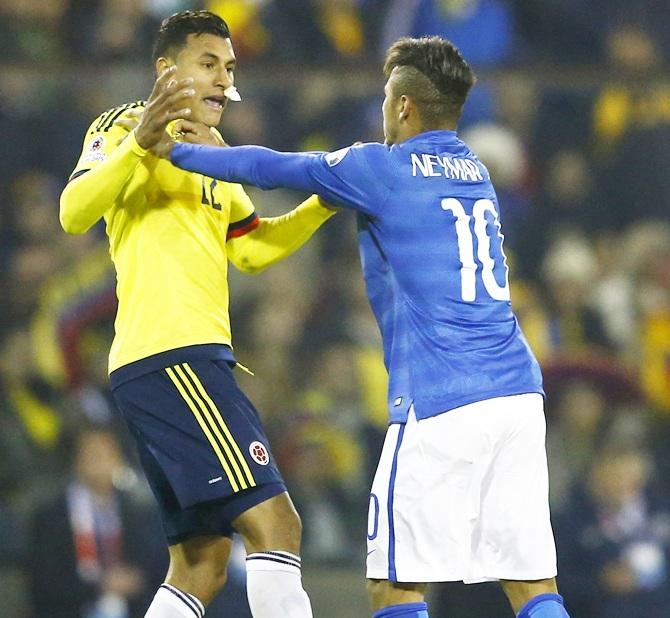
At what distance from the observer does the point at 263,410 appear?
7117mm

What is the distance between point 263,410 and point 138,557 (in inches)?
39.5

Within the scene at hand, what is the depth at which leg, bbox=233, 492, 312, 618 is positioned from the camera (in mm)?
3982

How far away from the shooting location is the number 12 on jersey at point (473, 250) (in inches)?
158

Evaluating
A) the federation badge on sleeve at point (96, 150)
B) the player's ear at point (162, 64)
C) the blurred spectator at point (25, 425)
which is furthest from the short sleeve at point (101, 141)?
the blurred spectator at point (25, 425)

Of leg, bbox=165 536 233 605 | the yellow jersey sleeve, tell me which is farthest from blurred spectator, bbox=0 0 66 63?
leg, bbox=165 536 233 605

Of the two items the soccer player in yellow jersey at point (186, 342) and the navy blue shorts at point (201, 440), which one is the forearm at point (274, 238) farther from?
the navy blue shorts at point (201, 440)

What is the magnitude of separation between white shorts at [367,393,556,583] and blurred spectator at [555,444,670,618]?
2.96m

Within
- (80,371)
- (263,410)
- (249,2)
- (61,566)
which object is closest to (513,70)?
(249,2)

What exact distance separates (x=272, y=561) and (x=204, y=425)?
42cm

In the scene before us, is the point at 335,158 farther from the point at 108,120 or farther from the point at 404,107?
the point at 108,120

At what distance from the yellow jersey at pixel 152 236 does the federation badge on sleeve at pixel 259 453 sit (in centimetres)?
33

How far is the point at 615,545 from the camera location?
6926mm

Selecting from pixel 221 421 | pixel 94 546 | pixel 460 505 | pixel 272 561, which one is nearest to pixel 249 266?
pixel 221 421

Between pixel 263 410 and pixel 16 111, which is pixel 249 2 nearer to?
pixel 16 111
